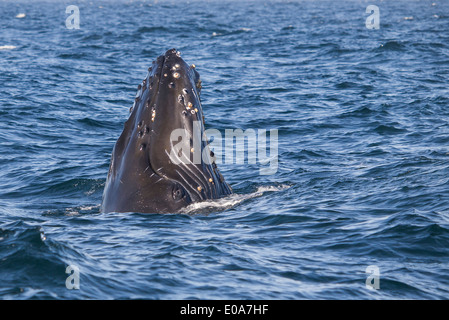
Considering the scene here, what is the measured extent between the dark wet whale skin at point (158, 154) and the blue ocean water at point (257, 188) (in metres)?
0.31

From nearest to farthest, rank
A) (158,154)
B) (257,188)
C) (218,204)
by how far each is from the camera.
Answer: (158,154), (218,204), (257,188)

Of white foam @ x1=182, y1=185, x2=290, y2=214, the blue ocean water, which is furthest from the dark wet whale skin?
the blue ocean water

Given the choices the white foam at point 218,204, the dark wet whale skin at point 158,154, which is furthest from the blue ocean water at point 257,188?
the dark wet whale skin at point 158,154

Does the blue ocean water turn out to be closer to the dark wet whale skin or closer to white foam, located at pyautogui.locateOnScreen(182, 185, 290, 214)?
white foam, located at pyautogui.locateOnScreen(182, 185, 290, 214)

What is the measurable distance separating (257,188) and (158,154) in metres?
4.76

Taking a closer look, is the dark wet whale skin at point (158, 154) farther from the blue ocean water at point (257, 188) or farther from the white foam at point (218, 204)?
the blue ocean water at point (257, 188)

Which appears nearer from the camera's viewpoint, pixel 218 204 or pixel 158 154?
pixel 158 154

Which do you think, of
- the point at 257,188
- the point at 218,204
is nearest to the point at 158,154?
the point at 218,204

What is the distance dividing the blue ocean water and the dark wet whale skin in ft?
1.00

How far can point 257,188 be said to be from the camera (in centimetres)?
1471

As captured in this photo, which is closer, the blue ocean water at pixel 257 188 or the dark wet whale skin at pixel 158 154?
the blue ocean water at pixel 257 188

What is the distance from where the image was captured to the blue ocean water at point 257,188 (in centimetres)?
892

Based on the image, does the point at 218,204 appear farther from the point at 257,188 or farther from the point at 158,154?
the point at 257,188

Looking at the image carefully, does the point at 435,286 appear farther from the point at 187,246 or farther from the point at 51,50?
the point at 51,50
